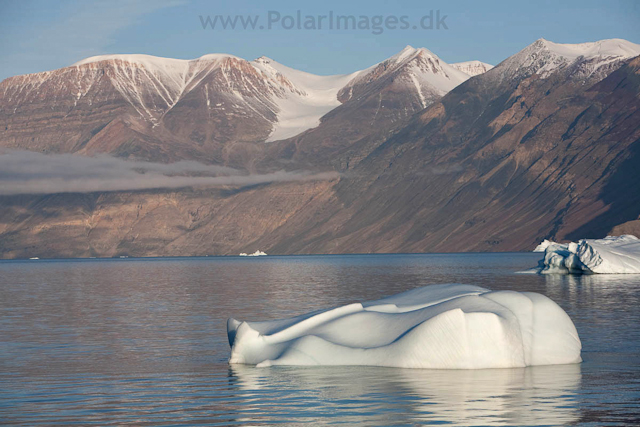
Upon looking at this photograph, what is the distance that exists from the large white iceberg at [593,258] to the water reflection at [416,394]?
83.0 m

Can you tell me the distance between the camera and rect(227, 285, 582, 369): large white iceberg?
27.8m

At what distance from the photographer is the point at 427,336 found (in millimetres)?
27656

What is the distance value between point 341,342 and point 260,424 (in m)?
9.27

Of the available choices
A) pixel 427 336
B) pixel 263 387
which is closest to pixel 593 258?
pixel 427 336

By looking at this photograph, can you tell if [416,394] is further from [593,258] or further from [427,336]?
[593,258]

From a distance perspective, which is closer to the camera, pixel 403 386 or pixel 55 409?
pixel 55 409

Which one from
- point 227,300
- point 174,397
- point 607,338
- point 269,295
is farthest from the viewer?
point 269,295

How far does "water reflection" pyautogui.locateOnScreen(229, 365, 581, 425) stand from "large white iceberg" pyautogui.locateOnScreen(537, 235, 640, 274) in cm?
8300

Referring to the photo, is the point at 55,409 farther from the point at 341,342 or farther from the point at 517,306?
the point at 517,306

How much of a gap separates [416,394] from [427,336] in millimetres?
3752

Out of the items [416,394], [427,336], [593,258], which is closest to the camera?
[416,394]

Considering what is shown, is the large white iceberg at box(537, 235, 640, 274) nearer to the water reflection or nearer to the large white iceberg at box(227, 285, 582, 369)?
the large white iceberg at box(227, 285, 582, 369)

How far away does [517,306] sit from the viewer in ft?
97.6

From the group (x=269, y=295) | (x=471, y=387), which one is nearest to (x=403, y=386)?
(x=471, y=387)
